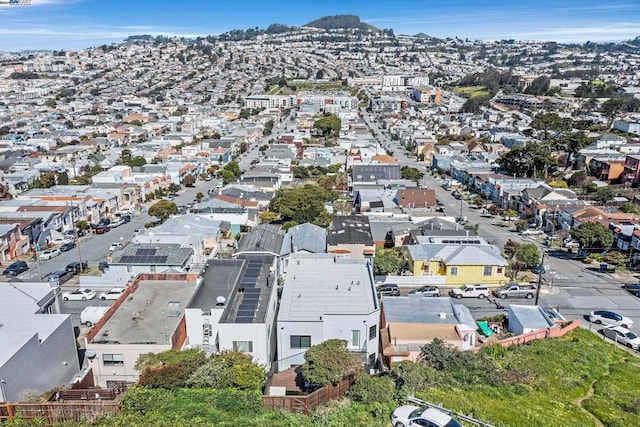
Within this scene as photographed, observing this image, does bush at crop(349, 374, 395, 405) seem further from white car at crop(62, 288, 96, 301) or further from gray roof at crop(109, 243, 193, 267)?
white car at crop(62, 288, 96, 301)

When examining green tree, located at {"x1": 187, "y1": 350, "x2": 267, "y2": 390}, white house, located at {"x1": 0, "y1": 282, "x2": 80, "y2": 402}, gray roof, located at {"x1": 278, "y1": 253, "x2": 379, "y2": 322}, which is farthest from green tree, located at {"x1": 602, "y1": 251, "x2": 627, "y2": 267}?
white house, located at {"x1": 0, "y1": 282, "x2": 80, "y2": 402}

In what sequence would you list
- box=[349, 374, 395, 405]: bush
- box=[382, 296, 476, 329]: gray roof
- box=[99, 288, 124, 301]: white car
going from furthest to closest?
box=[99, 288, 124, 301]: white car < box=[382, 296, 476, 329]: gray roof < box=[349, 374, 395, 405]: bush

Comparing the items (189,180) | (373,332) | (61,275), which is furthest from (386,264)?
(189,180)

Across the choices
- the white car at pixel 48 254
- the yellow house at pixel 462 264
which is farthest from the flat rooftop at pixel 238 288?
the white car at pixel 48 254

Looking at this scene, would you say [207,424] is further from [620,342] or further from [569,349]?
[620,342]

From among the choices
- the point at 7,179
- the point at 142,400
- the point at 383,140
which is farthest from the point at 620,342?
the point at 383,140

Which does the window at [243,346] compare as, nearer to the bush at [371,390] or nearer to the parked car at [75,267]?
the bush at [371,390]
